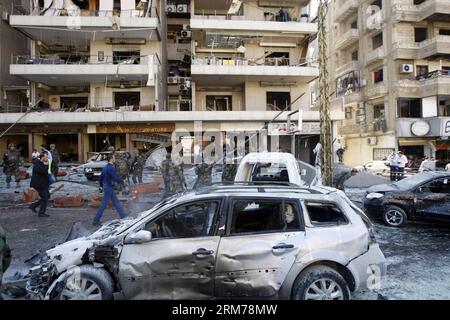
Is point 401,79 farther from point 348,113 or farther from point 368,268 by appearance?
point 368,268

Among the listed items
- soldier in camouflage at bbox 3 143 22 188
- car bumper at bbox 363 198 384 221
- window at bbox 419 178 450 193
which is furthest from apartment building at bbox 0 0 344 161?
window at bbox 419 178 450 193

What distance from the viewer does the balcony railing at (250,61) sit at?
22750 millimetres

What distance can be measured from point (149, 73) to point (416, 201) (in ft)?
55.8

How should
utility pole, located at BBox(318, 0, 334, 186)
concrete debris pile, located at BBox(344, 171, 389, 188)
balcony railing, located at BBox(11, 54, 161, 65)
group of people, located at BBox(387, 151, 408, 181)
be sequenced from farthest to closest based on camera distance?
balcony railing, located at BBox(11, 54, 161, 65) < concrete debris pile, located at BBox(344, 171, 389, 188) < group of people, located at BBox(387, 151, 408, 181) < utility pole, located at BBox(318, 0, 334, 186)

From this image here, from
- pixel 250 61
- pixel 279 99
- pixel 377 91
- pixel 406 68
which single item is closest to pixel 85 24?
pixel 250 61

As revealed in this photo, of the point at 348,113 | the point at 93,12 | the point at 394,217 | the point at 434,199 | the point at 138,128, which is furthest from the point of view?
the point at 348,113

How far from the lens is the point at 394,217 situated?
855 centimetres

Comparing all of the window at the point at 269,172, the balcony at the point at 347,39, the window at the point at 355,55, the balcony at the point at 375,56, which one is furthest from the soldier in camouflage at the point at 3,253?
the window at the point at 355,55

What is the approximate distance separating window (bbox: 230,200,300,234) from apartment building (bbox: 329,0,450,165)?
2478 cm

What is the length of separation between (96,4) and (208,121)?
467 inches

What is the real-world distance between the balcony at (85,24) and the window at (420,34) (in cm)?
2069

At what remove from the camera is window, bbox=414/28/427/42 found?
28031 millimetres

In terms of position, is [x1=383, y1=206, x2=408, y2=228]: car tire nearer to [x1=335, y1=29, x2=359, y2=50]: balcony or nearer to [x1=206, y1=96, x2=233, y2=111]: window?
[x1=206, y1=96, x2=233, y2=111]: window

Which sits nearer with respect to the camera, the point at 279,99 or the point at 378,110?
the point at 279,99
